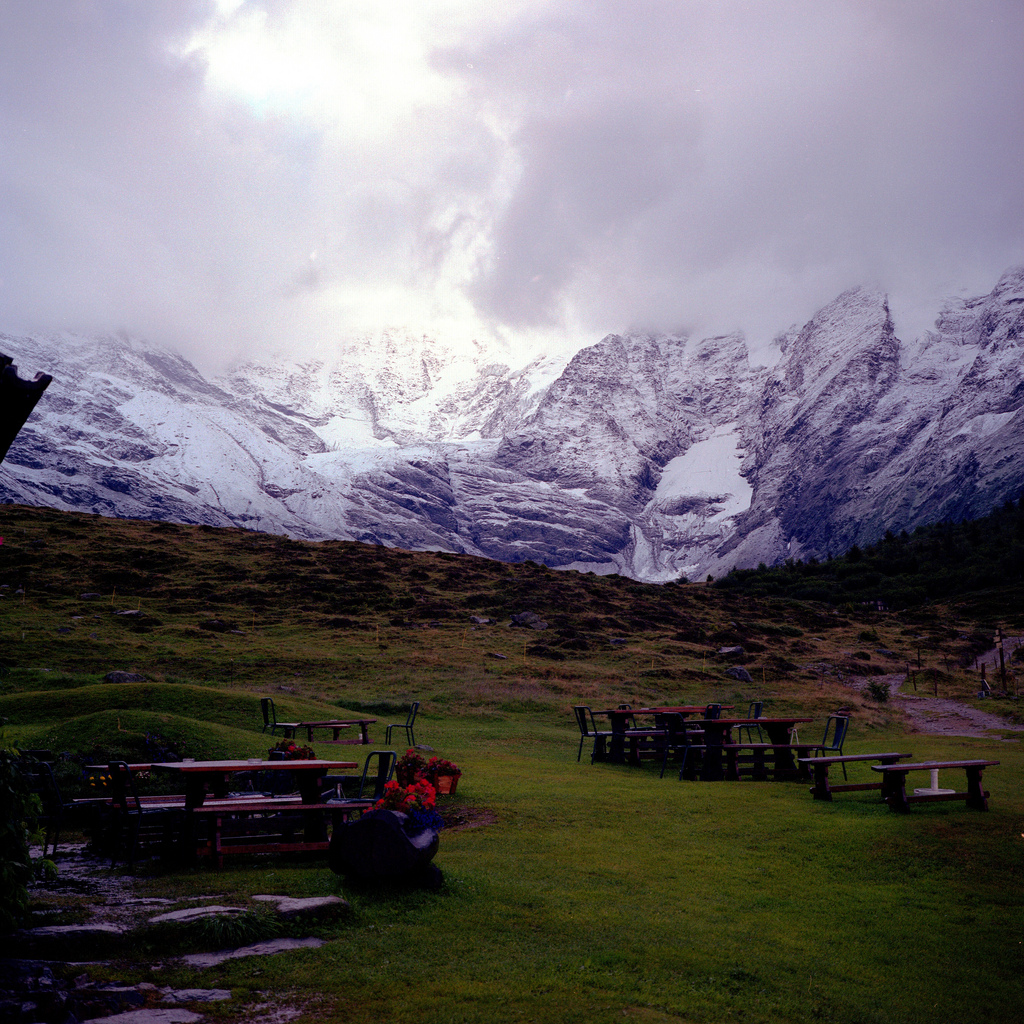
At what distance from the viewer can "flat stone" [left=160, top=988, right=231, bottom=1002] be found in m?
5.59

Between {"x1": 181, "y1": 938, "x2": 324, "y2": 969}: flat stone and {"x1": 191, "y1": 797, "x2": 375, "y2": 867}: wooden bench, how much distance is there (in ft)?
8.80

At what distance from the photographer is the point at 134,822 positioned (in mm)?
9375

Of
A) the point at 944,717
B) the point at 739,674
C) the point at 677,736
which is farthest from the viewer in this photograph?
the point at 739,674

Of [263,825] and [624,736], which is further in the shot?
[624,736]

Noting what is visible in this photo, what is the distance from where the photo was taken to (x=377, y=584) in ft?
181

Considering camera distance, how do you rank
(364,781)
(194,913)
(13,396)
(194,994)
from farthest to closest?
(364,781)
(194,913)
(194,994)
(13,396)

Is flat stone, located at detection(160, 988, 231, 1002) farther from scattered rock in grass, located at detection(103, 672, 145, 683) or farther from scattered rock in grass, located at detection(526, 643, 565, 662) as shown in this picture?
scattered rock in grass, located at detection(526, 643, 565, 662)

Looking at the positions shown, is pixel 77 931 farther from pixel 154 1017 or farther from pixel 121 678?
pixel 121 678

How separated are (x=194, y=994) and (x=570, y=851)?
6178 millimetres

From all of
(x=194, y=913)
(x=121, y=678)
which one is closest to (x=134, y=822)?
(x=194, y=913)

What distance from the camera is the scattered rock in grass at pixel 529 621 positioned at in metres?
48.8

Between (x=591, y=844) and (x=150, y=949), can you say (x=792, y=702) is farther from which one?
(x=150, y=949)

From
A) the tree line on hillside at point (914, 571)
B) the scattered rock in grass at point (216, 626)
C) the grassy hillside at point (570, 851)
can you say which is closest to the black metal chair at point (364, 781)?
the grassy hillside at point (570, 851)

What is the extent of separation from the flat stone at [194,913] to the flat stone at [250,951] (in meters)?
0.42
